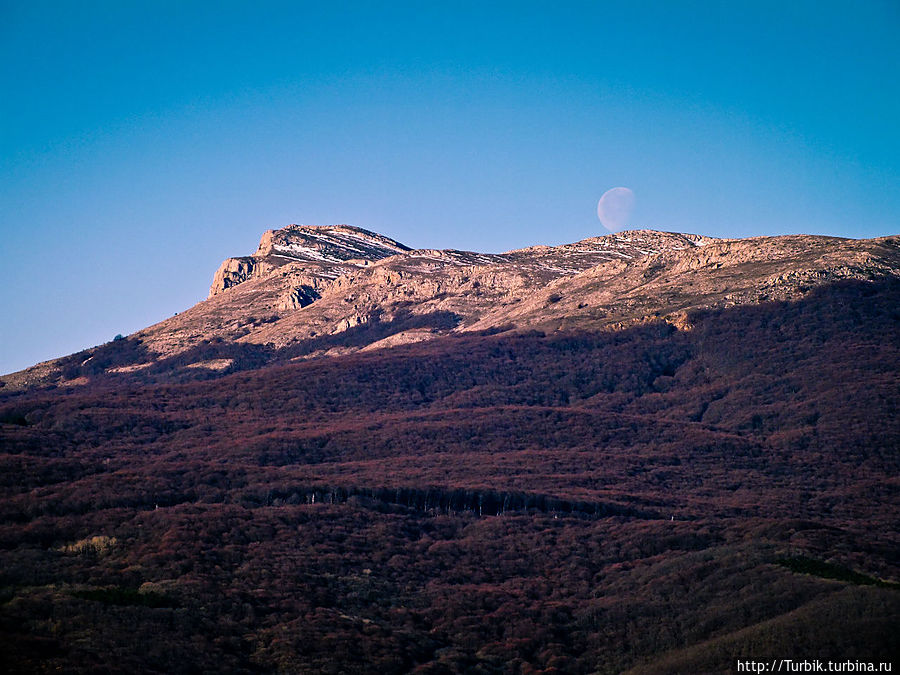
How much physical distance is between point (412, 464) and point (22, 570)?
80227 millimetres

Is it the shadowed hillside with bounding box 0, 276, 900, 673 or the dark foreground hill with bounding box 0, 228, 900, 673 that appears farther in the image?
the shadowed hillside with bounding box 0, 276, 900, 673

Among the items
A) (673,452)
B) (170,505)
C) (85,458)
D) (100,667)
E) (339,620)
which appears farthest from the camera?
(673,452)

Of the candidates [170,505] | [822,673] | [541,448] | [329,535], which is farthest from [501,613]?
[541,448]

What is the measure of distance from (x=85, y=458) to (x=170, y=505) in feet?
122

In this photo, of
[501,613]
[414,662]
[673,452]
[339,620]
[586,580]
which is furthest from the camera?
[673,452]

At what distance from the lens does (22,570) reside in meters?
110

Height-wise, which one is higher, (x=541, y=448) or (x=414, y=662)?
(x=541, y=448)

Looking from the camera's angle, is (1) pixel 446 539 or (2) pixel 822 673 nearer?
(2) pixel 822 673

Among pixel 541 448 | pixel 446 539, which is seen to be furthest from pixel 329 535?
pixel 541 448

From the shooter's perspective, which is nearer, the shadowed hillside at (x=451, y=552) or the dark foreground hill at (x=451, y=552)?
the dark foreground hill at (x=451, y=552)

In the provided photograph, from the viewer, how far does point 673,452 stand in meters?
191

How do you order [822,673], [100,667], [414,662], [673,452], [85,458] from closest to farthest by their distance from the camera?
1. [822,673]
2. [100,667]
3. [414,662]
4. [85,458]
5. [673,452]

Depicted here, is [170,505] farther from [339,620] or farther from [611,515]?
[611,515]

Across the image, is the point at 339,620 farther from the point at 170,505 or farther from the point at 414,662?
the point at 170,505
